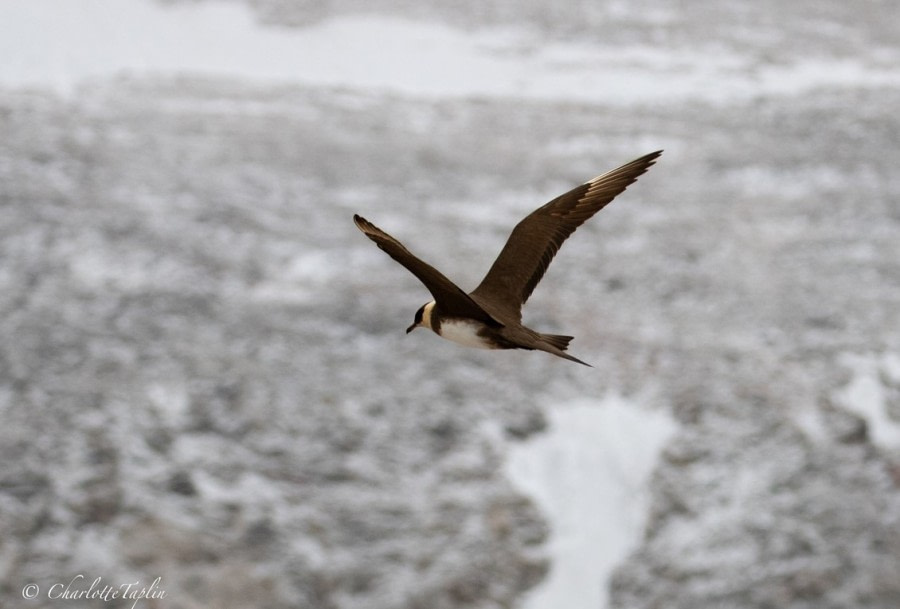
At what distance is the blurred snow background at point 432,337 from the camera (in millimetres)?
11484

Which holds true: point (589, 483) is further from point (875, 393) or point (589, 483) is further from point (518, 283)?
point (518, 283)

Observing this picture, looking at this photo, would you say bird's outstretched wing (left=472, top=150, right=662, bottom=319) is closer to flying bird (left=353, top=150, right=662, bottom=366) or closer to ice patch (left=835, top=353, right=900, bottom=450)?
flying bird (left=353, top=150, right=662, bottom=366)

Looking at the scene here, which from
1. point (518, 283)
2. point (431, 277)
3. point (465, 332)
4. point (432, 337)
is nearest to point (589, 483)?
point (432, 337)

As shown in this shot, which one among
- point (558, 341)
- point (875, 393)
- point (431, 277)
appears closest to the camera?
point (431, 277)

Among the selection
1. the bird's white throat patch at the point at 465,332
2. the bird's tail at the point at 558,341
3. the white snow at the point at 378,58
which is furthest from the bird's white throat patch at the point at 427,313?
the white snow at the point at 378,58

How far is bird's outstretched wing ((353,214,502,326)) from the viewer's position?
5031 millimetres

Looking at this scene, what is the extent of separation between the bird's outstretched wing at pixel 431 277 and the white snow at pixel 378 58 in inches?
571

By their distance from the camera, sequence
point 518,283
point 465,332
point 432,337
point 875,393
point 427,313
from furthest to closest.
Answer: point 432,337 → point 875,393 → point 518,283 → point 427,313 → point 465,332

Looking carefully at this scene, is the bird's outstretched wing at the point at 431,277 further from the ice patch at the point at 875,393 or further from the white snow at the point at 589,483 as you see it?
the ice patch at the point at 875,393

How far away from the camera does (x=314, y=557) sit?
446 inches

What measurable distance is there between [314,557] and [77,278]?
5.14 meters
